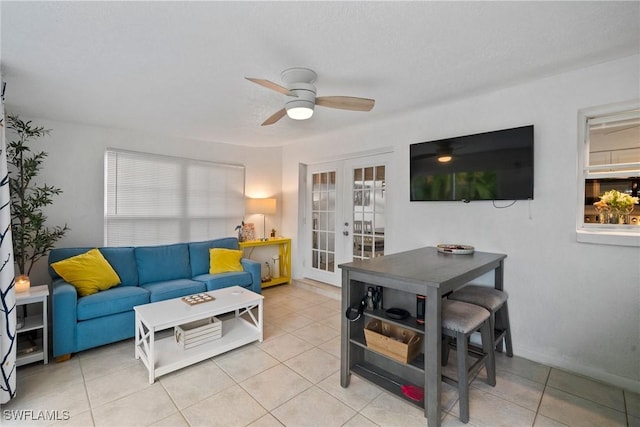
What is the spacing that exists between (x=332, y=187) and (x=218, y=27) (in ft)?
9.80

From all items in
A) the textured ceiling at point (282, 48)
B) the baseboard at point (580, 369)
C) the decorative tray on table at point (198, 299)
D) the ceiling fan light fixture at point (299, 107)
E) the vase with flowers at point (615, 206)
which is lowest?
the baseboard at point (580, 369)

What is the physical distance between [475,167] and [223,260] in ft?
10.1

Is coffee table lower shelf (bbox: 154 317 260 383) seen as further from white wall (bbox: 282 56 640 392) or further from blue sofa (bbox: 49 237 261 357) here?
white wall (bbox: 282 56 640 392)

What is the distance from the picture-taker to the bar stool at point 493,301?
2.17 m

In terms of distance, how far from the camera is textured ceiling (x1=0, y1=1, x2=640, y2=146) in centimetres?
154

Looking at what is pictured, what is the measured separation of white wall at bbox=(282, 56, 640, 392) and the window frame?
6cm

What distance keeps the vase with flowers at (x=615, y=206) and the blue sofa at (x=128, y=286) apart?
136 inches

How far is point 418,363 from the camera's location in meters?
1.86

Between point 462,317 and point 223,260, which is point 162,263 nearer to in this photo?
point 223,260

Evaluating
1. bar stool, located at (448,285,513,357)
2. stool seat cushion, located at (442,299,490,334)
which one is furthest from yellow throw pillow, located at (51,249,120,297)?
bar stool, located at (448,285,513,357)

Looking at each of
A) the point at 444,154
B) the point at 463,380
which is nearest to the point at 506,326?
the point at 463,380

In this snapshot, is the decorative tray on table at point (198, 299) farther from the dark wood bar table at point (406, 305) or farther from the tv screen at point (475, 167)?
the tv screen at point (475, 167)

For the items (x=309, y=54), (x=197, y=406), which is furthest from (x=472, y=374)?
(x=309, y=54)

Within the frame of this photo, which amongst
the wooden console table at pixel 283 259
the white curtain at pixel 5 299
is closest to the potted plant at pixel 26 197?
the white curtain at pixel 5 299
